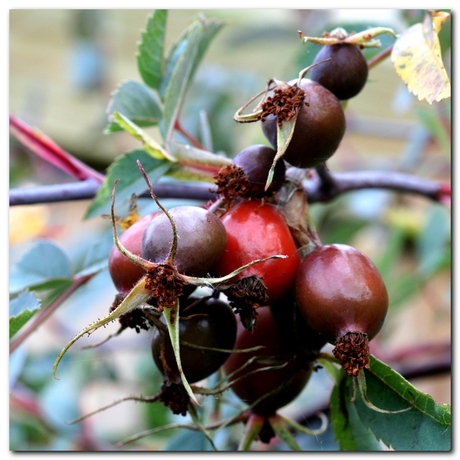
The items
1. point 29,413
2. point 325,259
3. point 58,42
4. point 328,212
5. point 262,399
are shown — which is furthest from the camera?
point 58,42

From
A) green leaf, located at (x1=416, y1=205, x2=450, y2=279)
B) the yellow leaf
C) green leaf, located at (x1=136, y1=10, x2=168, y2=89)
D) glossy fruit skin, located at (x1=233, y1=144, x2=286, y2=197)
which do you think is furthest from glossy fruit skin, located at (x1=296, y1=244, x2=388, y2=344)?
green leaf, located at (x1=416, y1=205, x2=450, y2=279)

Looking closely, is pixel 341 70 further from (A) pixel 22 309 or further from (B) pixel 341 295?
(A) pixel 22 309

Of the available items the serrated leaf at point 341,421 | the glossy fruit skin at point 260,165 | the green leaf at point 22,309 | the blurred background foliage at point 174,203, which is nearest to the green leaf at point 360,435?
the serrated leaf at point 341,421

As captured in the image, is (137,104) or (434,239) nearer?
(137,104)

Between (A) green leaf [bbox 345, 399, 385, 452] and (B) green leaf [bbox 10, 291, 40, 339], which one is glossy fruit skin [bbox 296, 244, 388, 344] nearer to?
(A) green leaf [bbox 345, 399, 385, 452]

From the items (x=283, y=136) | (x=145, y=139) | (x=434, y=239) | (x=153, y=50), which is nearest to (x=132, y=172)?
(x=145, y=139)

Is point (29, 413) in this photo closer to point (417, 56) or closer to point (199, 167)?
point (199, 167)
